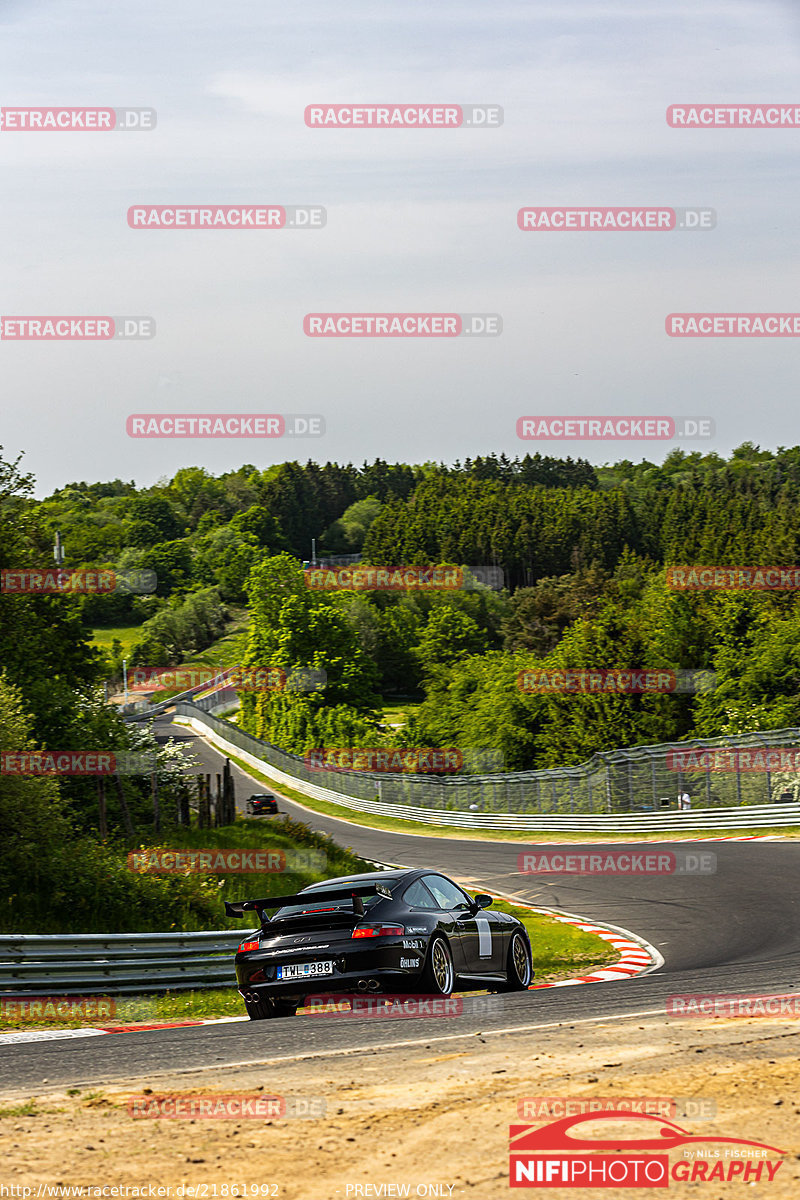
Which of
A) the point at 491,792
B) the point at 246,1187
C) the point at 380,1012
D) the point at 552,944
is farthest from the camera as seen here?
the point at 491,792

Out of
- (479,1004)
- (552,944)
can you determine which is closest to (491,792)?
(552,944)

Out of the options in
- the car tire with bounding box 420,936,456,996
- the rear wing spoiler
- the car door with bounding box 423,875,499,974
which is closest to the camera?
the car tire with bounding box 420,936,456,996

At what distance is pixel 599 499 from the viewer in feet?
575

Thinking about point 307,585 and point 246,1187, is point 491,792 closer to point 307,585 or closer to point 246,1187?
point 246,1187

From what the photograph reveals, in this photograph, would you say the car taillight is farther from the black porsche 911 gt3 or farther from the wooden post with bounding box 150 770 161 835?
the wooden post with bounding box 150 770 161 835

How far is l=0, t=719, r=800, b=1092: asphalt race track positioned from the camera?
7727 millimetres

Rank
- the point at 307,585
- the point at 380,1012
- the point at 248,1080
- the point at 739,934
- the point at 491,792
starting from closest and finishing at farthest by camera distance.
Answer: the point at 248,1080 < the point at 380,1012 < the point at 739,934 < the point at 491,792 < the point at 307,585

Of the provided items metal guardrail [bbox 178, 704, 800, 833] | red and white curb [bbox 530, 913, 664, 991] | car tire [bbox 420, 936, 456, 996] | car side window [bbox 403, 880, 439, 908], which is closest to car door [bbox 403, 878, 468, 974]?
car side window [bbox 403, 880, 439, 908]

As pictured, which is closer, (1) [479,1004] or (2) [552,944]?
(1) [479,1004]

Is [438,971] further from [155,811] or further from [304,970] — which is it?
[155,811]

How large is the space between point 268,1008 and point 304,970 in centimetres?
72

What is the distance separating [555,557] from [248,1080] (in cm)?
16692

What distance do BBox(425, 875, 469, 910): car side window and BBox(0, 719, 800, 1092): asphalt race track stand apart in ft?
3.14

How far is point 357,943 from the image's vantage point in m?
9.67
